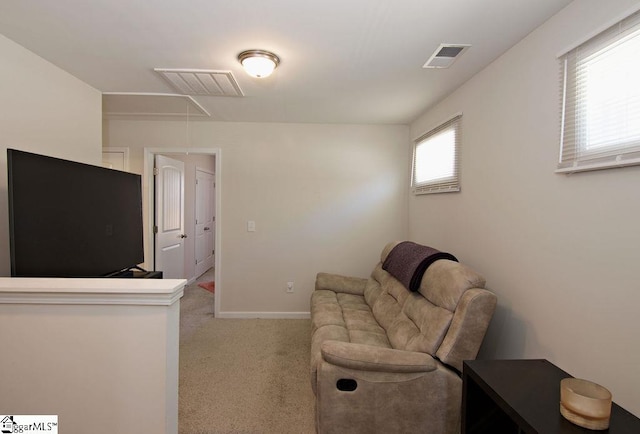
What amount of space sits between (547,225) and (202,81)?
2.60 m

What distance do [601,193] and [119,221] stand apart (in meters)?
2.90

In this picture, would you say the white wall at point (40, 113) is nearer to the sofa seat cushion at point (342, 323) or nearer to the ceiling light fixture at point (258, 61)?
the ceiling light fixture at point (258, 61)

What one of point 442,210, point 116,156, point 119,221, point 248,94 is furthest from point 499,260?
point 116,156

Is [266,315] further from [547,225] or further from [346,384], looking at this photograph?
[547,225]

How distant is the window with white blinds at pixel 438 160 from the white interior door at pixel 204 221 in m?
3.82

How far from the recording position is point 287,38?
1.88 meters

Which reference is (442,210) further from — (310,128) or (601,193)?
(310,128)

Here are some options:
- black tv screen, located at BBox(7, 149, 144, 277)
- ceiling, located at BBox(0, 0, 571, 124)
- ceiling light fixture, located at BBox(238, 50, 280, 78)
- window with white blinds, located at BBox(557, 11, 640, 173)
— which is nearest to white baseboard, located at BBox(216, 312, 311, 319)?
black tv screen, located at BBox(7, 149, 144, 277)

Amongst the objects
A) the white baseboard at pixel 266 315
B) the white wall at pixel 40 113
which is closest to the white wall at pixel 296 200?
the white baseboard at pixel 266 315

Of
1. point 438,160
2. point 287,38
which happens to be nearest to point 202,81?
point 287,38

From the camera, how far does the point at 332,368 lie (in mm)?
1685

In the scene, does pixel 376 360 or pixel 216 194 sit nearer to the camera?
pixel 376 360

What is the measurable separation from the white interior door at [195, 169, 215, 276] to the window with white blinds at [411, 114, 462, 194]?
3.82 metres

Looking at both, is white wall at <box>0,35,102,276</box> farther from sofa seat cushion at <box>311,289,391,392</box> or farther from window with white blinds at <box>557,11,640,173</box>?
window with white blinds at <box>557,11,640,173</box>
